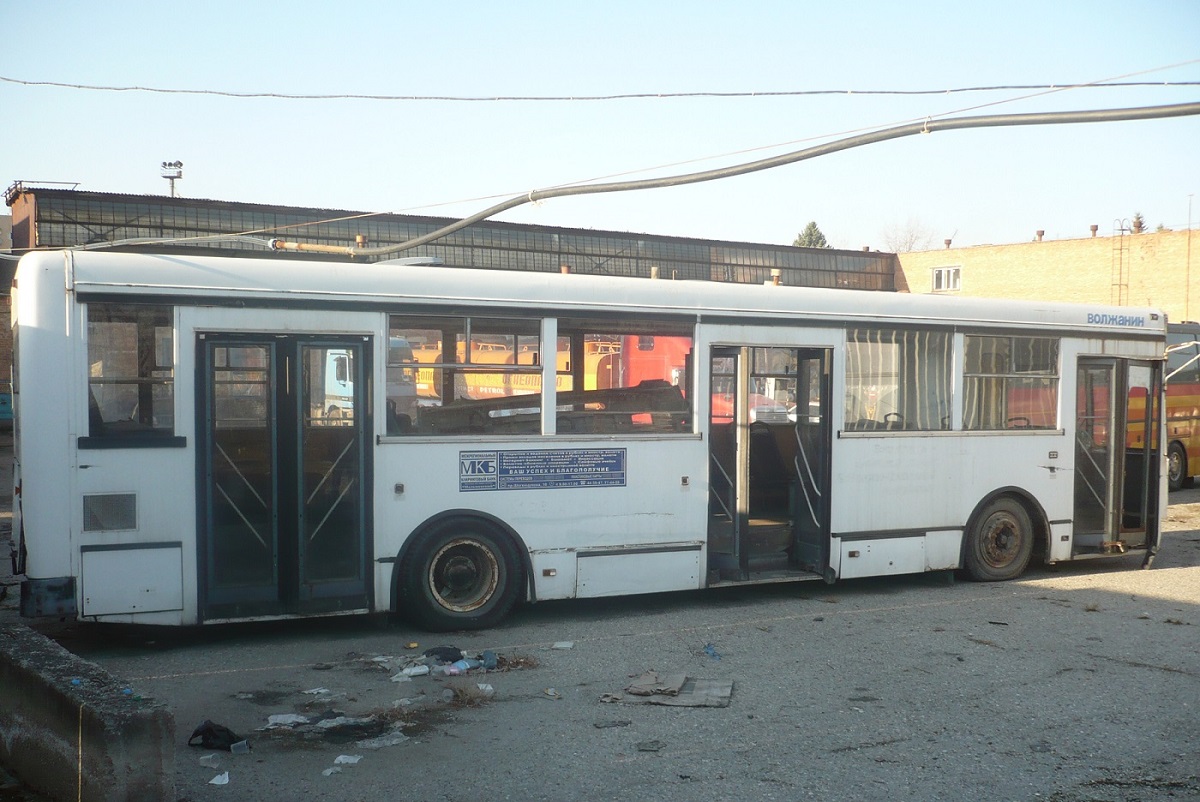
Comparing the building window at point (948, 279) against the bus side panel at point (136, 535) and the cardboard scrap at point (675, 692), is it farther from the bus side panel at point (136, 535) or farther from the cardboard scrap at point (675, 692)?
the bus side panel at point (136, 535)

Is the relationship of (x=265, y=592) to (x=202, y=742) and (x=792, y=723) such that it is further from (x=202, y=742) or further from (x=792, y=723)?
(x=792, y=723)

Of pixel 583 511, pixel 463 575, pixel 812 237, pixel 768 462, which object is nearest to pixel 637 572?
pixel 583 511

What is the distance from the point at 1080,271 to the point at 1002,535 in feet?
117

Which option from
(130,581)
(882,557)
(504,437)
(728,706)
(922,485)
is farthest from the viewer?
(922,485)

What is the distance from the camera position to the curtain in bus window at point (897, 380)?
10.8 meters

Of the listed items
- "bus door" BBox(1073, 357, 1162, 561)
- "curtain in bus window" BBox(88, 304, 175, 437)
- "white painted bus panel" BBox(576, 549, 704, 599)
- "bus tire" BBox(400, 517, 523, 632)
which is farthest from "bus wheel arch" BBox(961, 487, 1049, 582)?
"curtain in bus window" BBox(88, 304, 175, 437)

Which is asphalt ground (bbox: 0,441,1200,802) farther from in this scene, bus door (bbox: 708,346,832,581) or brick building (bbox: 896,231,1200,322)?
brick building (bbox: 896,231,1200,322)

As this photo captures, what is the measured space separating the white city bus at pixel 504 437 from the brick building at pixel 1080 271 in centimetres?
2758

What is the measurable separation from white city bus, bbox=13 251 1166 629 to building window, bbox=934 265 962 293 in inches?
1513

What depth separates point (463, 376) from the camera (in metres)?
9.06

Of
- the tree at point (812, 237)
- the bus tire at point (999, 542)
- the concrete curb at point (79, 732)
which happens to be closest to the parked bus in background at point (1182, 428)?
the bus tire at point (999, 542)

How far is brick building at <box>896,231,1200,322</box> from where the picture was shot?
39875 millimetres

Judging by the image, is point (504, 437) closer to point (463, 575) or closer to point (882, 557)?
point (463, 575)

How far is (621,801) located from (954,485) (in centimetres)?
718
